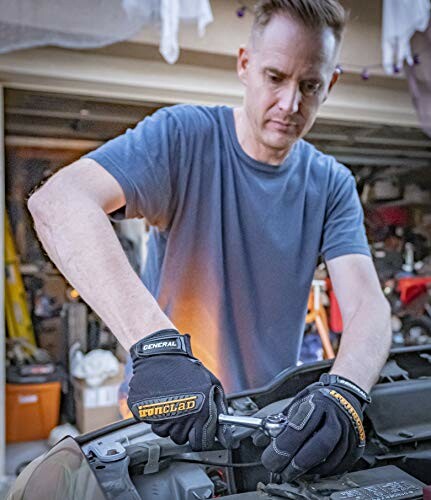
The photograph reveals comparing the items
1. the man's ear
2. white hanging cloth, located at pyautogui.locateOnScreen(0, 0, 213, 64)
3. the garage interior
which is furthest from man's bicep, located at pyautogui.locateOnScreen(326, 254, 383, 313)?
the garage interior

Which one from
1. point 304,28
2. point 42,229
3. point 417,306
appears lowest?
point 417,306

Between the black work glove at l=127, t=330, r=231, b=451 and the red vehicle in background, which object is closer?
the black work glove at l=127, t=330, r=231, b=451

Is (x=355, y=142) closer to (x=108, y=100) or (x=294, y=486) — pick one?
(x=108, y=100)

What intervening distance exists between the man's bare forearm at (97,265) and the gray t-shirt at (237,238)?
8.1 inches

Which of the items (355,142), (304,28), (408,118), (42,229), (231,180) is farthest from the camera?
(355,142)

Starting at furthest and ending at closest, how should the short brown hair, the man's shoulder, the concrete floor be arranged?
the concrete floor → the man's shoulder → the short brown hair

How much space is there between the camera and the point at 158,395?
0.65 metres

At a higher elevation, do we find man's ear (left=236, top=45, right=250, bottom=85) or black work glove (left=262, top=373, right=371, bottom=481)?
man's ear (left=236, top=45, right=250, bottom=85)

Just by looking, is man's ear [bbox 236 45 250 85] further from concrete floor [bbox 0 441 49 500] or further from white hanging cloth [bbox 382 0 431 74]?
concrete floor [bbox 0 441 49 500]

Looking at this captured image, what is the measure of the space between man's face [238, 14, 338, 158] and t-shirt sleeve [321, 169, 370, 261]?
207 millimetres

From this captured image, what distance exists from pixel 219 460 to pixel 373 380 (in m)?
0.31

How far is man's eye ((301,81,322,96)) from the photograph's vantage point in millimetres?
1016

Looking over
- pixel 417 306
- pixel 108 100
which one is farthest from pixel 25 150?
pixel 417 306

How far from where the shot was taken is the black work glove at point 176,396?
639 millimetres
